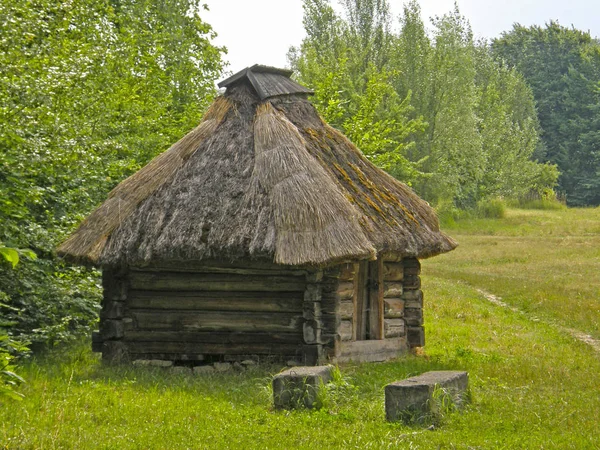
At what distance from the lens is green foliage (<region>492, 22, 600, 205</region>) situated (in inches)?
2761

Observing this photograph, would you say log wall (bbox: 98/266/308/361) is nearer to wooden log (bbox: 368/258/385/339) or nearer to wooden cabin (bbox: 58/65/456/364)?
wooden cabin (bbox: 58/65/456/364)

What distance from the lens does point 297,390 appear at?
9844 mm

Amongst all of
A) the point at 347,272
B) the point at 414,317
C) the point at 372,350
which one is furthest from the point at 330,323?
the point at 414,317

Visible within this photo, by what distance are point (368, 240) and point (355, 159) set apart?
305 centimetres

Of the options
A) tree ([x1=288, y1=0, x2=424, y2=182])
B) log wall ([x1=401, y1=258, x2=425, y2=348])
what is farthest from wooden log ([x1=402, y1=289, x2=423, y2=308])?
tree ([x1=288, y1=0, x2=424, y2=182])

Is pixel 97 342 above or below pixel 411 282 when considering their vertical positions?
below

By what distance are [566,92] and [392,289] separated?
211ft

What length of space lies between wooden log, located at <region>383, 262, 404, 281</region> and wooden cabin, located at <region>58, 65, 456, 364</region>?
1.2 inches

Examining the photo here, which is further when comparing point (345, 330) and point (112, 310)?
point (345, 330)

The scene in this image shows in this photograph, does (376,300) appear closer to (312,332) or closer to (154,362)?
(312,332)

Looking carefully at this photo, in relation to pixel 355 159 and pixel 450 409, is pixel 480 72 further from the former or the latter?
pixel 450 409

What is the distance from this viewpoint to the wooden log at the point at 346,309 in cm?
1362

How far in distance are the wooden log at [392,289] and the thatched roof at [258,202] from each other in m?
0.77

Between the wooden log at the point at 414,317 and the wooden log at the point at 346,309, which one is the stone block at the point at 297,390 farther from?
the wooden log at the point at 414,317
